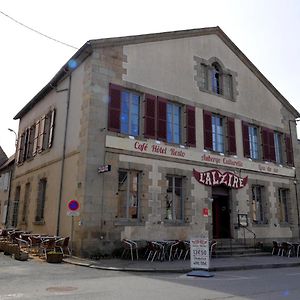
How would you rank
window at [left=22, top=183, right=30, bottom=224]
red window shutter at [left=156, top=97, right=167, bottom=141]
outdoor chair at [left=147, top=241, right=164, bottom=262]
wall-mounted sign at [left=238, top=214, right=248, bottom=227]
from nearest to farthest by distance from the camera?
outdoor chair at [left=147, top=241, right=164, bottom=262] < red window shutter at [left=156, top=97, right=167, bottom=141] < wall-mounted sign at [left=238, top=214, right=248, bottom=227] < window at [left=22, top=183, right=30, bottom=224]

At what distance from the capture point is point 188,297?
20.9 feet

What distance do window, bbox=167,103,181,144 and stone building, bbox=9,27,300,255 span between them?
67 millimetres

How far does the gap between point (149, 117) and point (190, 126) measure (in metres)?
2.29

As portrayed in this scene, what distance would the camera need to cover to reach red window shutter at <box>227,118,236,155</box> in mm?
17531

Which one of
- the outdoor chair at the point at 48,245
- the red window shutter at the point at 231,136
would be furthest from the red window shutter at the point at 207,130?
the outdoor chair at the point at 48,245

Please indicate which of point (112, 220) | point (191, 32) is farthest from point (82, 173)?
point (191, 32)

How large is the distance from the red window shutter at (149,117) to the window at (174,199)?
201 centimetres

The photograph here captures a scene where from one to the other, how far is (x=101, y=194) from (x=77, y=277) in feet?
14.7

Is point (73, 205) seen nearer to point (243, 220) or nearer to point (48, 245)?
point (48, 245)

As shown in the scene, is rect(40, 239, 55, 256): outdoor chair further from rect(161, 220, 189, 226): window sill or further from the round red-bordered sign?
rect(161, 220, 189, 226): window sill

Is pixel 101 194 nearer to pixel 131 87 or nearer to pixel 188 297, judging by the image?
pixel 131 87

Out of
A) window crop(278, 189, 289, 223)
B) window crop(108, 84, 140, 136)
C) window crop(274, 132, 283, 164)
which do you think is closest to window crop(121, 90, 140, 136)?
window crop(108, 84, 140, 136)

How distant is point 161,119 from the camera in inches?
602

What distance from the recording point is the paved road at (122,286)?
6.44 metres
